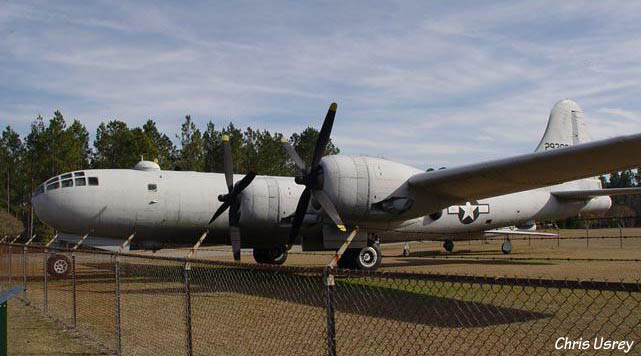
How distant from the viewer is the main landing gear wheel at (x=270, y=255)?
848 inches

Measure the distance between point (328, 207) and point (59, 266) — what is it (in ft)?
33.4

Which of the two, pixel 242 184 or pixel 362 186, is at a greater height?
pixel 242 184

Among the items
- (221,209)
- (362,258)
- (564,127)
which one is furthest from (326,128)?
(564,127)

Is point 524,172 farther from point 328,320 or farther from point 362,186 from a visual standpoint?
point 328,320

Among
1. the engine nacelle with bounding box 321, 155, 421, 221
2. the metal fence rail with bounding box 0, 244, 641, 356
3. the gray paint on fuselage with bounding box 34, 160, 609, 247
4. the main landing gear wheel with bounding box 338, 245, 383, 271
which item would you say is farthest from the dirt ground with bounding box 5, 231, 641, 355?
the gray paint on fuselage with bounding box 34, 160, 609, 247

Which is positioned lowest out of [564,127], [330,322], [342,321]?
[342,321]

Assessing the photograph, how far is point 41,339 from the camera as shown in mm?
8852

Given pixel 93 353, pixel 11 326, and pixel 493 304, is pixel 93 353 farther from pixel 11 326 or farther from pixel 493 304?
pixel 493 304

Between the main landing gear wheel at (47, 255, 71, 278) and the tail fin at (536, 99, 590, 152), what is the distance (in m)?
19.9

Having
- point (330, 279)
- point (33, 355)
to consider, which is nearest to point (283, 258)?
point (33, 355)

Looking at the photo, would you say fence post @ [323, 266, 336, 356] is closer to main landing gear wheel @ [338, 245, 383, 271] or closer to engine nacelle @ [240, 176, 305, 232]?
main landing gear wheel @ [338, 245, 383, 271]

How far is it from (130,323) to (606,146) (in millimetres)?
9666

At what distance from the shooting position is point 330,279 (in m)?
4.42

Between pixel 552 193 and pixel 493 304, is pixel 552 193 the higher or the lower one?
the higher one
